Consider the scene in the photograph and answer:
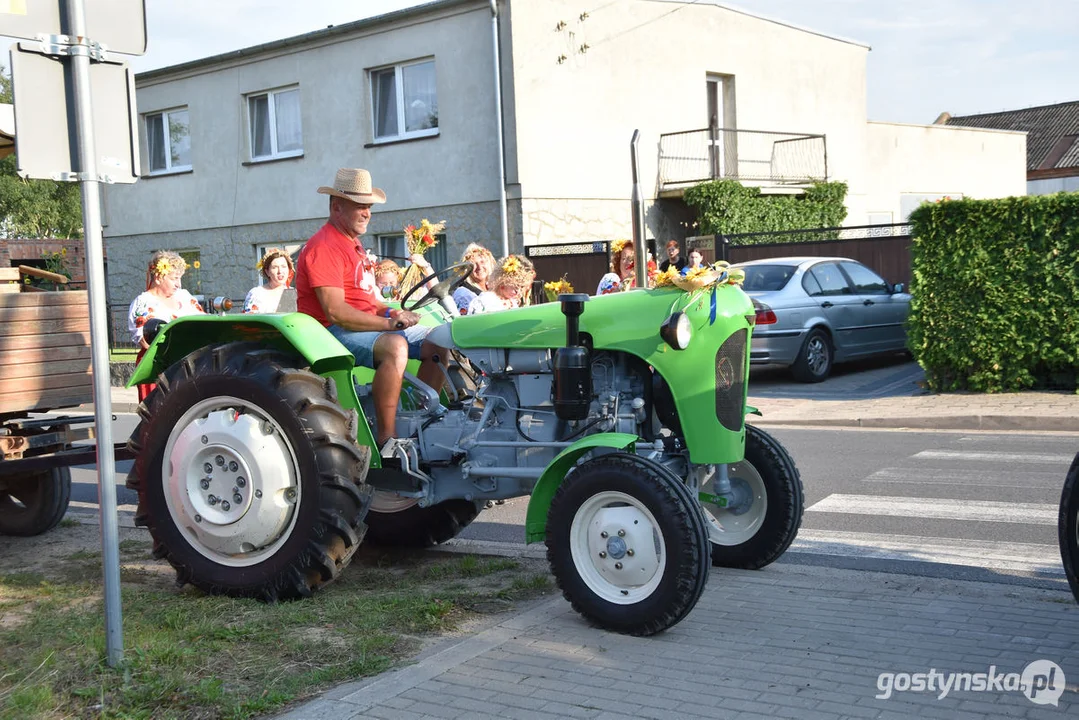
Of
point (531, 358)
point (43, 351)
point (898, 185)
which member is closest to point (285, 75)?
point (898, 185)

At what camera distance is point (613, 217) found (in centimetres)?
2348

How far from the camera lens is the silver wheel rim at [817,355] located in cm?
1540

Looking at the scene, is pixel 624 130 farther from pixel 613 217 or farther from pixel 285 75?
pixel 285 75

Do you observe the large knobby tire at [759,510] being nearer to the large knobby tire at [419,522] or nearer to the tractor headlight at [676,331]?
the tractor headlight at [676,331]

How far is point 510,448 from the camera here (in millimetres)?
5648

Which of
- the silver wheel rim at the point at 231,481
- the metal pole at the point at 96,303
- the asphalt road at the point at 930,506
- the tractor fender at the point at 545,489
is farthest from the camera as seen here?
the asphalt road at the point at 930,506

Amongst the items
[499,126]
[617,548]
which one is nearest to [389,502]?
[617,548]

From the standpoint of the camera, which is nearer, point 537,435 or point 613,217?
point 537,435

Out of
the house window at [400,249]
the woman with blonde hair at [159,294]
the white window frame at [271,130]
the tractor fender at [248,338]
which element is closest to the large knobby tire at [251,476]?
the tractor fender at [248,338]

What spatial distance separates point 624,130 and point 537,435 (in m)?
18.5

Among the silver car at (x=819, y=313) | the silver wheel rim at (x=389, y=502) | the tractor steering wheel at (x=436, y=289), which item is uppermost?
the tractor steering wheel at (x=436, y=289)

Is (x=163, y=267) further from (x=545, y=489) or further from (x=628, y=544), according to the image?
(x=628, y=544)

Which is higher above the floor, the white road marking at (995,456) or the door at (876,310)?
the door at (876,310)

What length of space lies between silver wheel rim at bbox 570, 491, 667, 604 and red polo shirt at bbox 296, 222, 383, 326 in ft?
6.08
